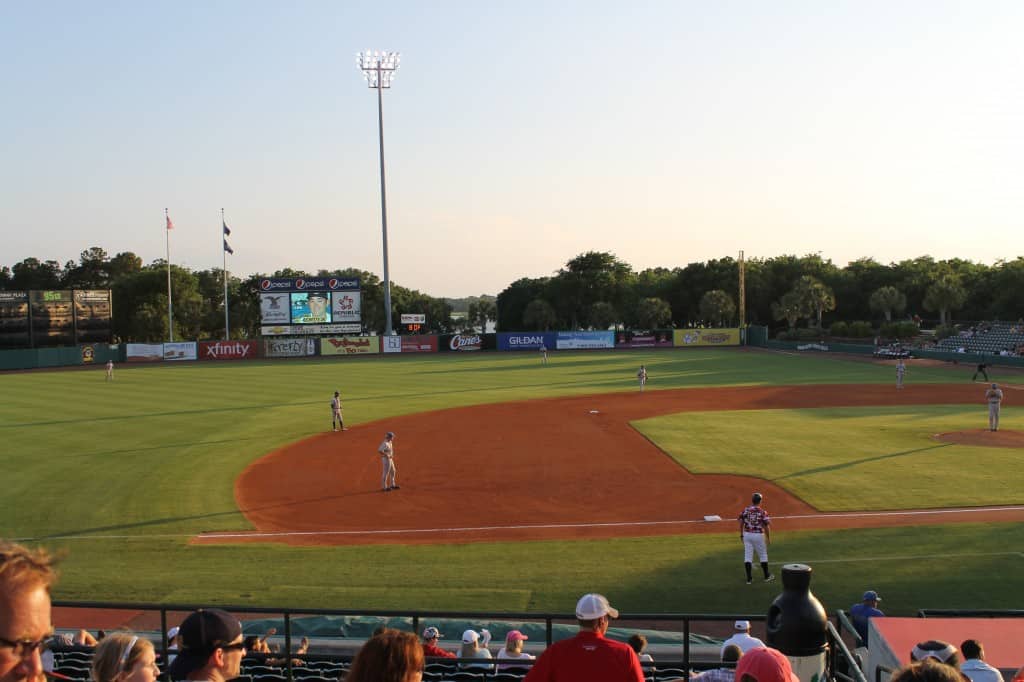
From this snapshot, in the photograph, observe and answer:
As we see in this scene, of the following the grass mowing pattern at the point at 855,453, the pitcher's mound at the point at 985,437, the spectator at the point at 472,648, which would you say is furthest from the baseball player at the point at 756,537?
the pitcher's mound at the point at 985,437

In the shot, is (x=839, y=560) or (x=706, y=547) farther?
(x=706, y=547)

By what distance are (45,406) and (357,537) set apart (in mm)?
31789

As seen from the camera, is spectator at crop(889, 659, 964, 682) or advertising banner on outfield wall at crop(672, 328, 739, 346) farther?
advertising banner on outfield wall at crop(672, 328, 739, 346)

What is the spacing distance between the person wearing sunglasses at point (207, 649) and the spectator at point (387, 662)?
0.88 m

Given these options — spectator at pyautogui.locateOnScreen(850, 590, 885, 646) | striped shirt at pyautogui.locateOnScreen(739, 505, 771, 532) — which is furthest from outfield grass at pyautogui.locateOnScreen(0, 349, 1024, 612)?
spectator at pyautogui.locateOnScreen(850, 590, 885, 646)

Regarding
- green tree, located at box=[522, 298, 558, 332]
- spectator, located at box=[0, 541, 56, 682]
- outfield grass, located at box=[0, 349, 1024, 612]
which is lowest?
outfield grass, located at box=[0, 349, 1024, 612]

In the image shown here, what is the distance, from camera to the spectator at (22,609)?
8.52 feet

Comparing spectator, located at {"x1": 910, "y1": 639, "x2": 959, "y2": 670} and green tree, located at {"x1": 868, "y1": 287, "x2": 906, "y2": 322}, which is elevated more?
green tree, located at {"x1": 868, "y1": 287, "x2": 906, "y2": 322}

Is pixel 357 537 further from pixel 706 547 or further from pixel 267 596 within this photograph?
pixel 706 547

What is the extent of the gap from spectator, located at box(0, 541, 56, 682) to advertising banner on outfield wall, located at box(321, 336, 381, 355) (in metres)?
82.8

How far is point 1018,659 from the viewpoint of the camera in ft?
23.5

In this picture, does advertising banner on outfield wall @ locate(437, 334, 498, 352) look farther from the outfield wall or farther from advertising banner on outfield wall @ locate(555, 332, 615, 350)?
advertising banner on outfield wall @ locate(555, 332, 615, 350)

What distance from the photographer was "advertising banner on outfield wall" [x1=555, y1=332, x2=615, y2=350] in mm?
89438

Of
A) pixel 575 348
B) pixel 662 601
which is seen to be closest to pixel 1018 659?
pixel 662 601
